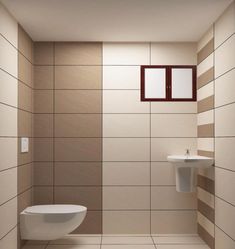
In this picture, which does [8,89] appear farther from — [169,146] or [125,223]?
[125,223]

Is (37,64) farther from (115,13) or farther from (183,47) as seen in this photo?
(183,47)

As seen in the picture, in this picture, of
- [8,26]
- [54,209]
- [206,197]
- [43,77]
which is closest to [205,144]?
[206,197]

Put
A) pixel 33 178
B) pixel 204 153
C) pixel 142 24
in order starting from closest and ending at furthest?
pixel 142 24 → pixel 204 153 → pixel 33 178

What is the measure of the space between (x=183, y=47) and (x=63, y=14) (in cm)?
171

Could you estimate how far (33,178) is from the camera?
463 centimetres

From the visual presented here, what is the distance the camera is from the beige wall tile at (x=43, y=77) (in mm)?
4676

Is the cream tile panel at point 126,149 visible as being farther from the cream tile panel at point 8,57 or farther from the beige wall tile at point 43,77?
the cream tile panel at point 8,57

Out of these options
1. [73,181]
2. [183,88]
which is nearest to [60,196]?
[73,181]

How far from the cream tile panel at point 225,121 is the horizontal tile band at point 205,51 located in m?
0.73

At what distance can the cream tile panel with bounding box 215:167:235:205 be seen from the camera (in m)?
3.36

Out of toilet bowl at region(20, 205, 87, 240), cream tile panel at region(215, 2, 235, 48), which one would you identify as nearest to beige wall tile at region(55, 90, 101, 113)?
toilet bowl at region(20, 205, 87, 240)

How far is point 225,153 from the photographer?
11.7 feet

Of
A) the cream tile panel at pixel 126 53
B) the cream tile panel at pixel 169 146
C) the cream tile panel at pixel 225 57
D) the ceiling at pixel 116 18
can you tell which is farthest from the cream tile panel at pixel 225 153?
the cream tile panel at pixel 126 53

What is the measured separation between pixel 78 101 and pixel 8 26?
1.38 m
